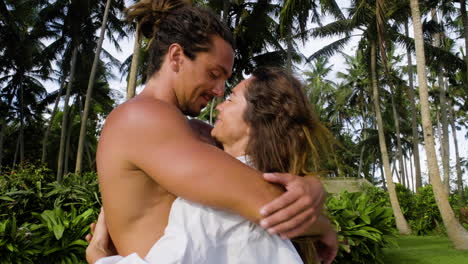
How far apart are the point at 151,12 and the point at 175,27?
0.65 ft

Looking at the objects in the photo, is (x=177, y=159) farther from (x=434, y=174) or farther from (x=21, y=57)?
(x=21, y=57)

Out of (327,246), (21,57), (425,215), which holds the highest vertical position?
(21,57)

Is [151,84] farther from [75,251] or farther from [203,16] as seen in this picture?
[75,251]

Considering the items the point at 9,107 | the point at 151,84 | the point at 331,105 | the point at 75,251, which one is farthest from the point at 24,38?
the point at 151,84

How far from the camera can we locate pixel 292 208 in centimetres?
130

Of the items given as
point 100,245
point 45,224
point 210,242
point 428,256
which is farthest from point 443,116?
point 210,242

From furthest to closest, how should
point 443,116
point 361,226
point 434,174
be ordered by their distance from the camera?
point 443,116
point 434,174
point 361,226

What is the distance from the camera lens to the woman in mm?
1265

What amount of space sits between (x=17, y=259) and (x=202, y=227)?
3816 mm

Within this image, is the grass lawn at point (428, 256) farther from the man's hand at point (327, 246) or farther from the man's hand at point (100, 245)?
the man's hand at point (100, 245)

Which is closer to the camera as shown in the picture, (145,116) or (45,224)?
(145,116)

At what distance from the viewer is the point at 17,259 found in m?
4.43

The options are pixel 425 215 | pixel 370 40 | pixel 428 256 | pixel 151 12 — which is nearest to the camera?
pixel 151 12

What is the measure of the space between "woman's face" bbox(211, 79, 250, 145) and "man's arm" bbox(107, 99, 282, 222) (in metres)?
0.40
